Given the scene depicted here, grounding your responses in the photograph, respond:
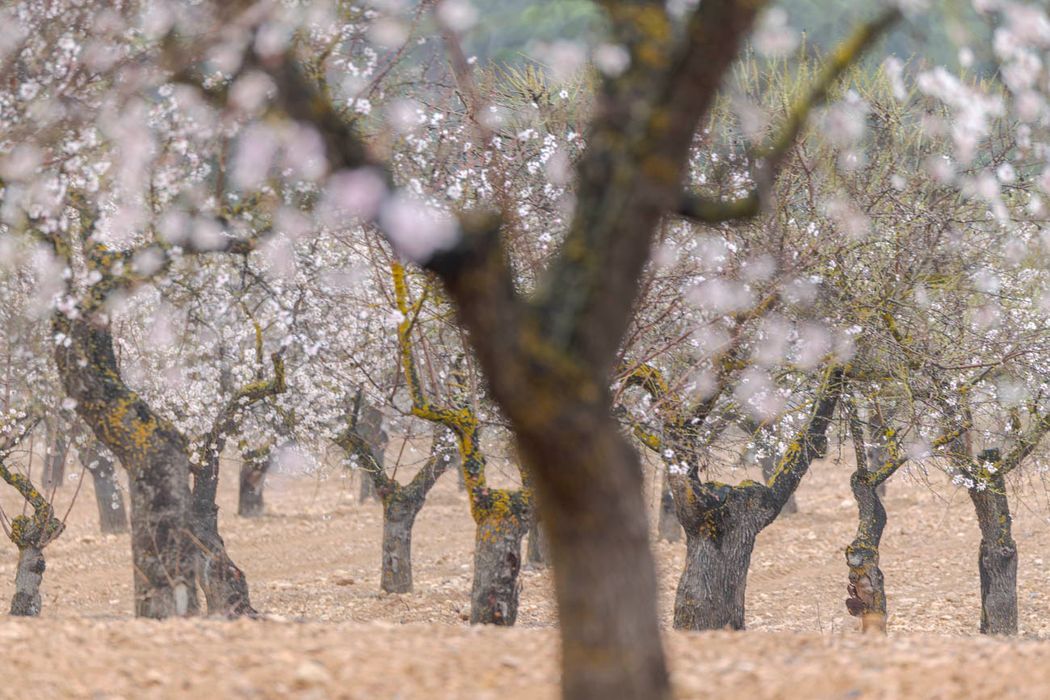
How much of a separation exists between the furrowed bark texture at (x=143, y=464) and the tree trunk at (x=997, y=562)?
12303mm

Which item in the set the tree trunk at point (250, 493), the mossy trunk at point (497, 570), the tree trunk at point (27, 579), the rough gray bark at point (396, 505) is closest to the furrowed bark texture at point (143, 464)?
the mossy trunk at point (497, 570)

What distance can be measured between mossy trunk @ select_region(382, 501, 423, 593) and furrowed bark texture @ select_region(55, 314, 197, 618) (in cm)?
1143

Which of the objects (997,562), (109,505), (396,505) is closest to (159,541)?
(396,505)

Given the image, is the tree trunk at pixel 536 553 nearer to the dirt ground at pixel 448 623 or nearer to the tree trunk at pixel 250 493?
the dirt ground at pixel 448 623

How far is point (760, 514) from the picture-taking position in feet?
44.8

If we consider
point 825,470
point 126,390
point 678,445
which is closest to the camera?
point 126,390

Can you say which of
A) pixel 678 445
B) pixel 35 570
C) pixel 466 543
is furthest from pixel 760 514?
pixel 466 543

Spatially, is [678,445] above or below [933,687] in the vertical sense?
above

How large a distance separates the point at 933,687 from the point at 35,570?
1422 cm

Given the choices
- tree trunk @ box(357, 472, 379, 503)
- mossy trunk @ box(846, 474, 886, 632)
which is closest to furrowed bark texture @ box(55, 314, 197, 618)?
mossy trunk @ box(846, 474, 886, 632)

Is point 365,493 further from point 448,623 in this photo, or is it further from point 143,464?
point 143,464

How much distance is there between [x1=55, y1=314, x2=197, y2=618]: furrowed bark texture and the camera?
1003 centimetres

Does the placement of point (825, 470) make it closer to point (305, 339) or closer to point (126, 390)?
point (305, 339)

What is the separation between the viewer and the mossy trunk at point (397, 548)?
21.8 meters
